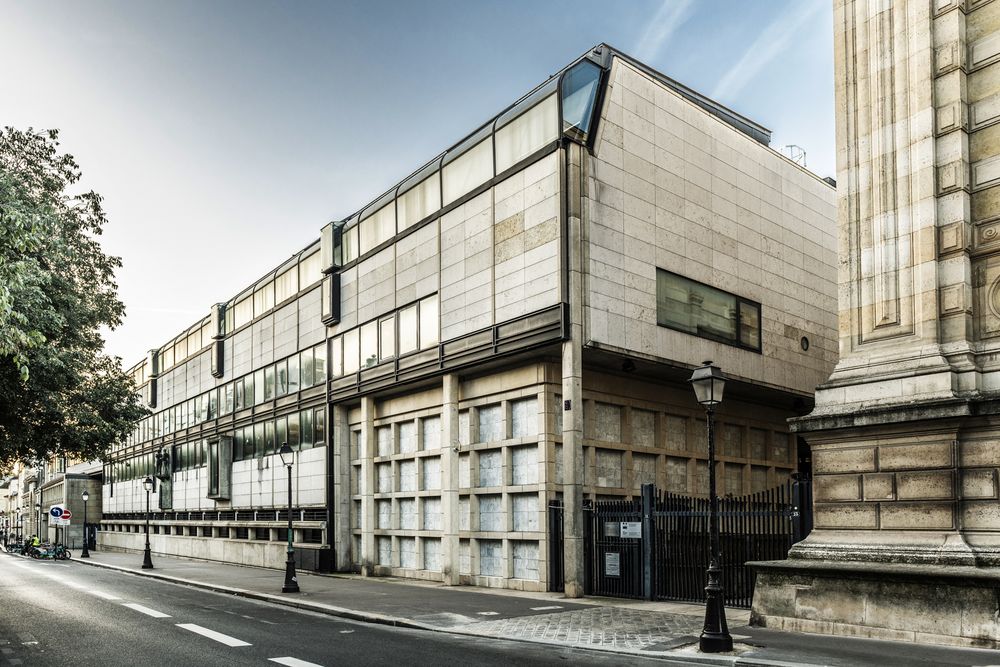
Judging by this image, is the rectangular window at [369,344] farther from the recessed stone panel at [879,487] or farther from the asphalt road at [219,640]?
the recessed stone panel at [879,487]

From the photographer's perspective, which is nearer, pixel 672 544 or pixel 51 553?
pixel 672 544

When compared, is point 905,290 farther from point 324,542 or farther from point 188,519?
point 188,519

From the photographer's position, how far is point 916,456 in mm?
14953

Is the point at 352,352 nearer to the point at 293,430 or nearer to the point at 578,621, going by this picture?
the point at 293,430

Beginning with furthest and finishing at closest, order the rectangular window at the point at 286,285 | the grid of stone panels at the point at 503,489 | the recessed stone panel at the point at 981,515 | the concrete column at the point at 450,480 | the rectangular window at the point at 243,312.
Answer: the rectangular window at the point at 243,312
the rectangular window at the point at 286,285
the concrete column at the point at 450,480
the grid of stone panels at the point at 503,489
the recessed stone panel at the point at 981,515

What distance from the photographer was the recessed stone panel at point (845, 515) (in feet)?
50.6

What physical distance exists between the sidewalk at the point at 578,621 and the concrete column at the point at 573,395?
1.38 m

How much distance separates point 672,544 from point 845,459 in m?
6.64

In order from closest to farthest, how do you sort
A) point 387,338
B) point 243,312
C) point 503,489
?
1. point 503,489
2. point 387,338
3. point 243,312

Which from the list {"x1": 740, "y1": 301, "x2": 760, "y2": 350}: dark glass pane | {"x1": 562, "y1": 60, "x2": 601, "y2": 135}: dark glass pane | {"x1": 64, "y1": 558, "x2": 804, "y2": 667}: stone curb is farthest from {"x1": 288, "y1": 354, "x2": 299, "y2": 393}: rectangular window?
{"x1": 740, "y1": 301, "x2": 760, "y2": 350}: dark glass pane

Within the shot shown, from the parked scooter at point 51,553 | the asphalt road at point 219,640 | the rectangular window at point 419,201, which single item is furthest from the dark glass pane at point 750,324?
the parked scooter at point 51,553

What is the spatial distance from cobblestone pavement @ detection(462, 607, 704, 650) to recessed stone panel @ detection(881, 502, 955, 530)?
3.84 metres

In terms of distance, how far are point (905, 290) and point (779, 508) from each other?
5.86 meters

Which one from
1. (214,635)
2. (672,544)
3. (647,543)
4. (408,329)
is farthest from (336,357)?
(214,635)
